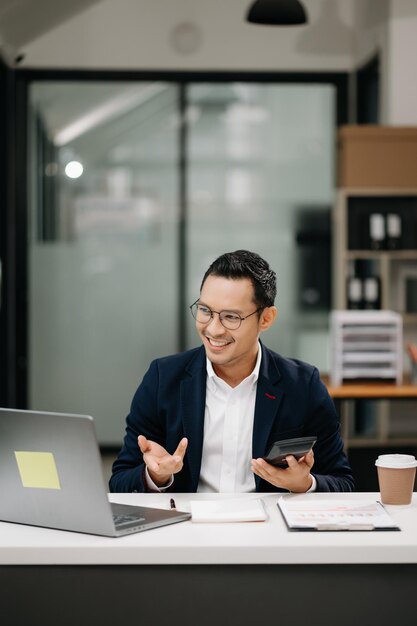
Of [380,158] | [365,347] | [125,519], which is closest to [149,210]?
[380,158]

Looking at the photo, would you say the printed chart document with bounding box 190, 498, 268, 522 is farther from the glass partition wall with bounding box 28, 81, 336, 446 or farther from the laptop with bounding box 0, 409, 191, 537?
the glass partition wall with bounding box 28, 81, 336, 446

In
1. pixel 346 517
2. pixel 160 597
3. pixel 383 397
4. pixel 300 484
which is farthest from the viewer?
pixel 383 397

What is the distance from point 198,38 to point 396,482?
5.00m

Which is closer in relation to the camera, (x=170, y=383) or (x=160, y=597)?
(x=160, y=597)

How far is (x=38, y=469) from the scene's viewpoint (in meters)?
1.89

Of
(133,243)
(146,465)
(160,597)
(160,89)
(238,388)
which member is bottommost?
(160,597)

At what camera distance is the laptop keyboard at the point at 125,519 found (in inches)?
75.7

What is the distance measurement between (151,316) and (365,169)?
1.86m

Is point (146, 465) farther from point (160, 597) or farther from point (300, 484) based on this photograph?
point (160, 597)

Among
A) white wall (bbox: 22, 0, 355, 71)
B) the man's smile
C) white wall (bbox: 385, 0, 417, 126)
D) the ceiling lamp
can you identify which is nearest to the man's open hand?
the man's smile

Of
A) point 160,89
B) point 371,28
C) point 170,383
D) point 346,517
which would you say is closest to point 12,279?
point 160,89

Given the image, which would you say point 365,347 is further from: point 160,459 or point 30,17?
point 30,17

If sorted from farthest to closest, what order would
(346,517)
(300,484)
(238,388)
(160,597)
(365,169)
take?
(365,169) < (238,388) < (300,484) < (346,517) < (160,597)

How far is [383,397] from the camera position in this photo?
4.74 metres
